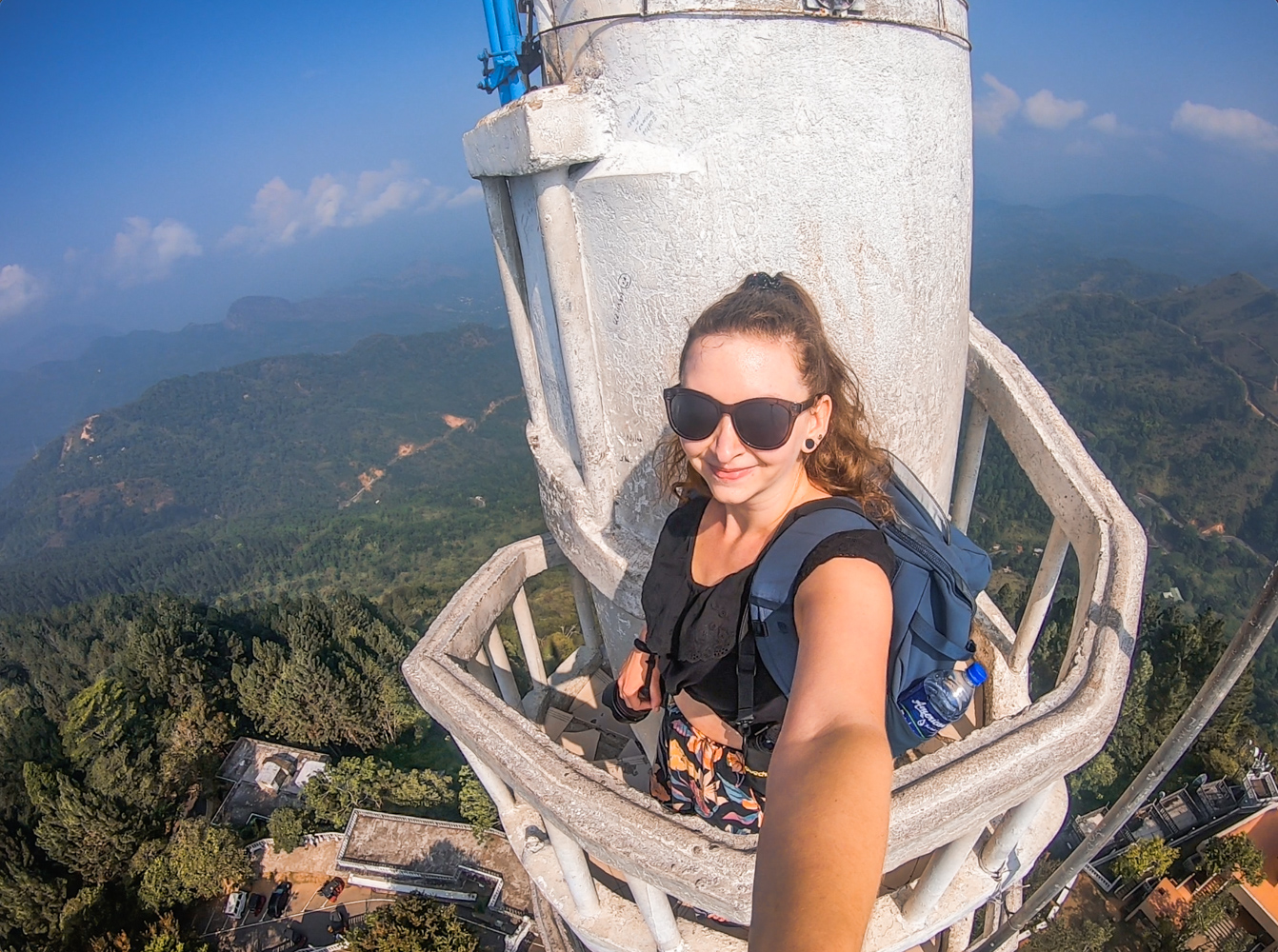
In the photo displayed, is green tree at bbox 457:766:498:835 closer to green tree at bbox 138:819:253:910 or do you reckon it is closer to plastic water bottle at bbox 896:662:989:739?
green tree at bbox 138:819:253:910

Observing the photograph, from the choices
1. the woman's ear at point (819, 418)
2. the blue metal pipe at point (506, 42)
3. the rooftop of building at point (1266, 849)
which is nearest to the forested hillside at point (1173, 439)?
the rooftop of building at point (1266, 849)

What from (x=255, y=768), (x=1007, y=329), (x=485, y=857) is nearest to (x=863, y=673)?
(x=485, y=857)

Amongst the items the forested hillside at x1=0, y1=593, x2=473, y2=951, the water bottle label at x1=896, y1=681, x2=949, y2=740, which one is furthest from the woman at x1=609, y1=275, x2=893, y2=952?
the forested hillside at x1=0, y1=593, x2=473, y2=951

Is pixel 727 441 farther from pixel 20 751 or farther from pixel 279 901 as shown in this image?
pixel 20 751

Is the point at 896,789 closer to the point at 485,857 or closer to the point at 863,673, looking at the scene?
the point at 863,673

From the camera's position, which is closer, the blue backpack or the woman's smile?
the blue backpack

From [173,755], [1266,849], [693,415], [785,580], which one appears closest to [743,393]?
[693,415]

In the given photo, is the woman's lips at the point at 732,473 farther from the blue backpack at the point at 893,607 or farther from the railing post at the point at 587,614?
the railing post at the point at 587,614
